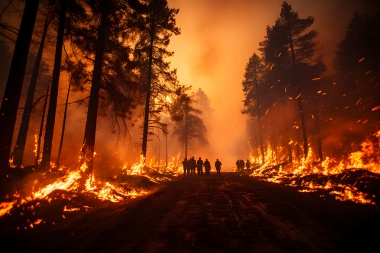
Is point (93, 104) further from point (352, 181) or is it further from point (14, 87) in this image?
point (352, 181)

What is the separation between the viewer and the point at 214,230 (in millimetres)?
4574

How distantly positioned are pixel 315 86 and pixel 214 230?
91.7 ft

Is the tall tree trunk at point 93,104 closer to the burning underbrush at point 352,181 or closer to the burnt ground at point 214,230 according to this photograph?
the burnt ground at point 214,230

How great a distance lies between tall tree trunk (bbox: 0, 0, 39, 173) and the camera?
6469 mm

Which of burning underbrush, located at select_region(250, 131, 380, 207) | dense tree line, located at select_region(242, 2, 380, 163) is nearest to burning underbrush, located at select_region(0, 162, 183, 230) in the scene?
burning underbrush, located at select_region(250, 131, 380, 207)

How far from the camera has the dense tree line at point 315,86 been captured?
2400 cm

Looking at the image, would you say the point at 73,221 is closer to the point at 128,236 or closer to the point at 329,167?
the point at 128,236

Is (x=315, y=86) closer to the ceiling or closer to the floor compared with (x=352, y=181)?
closer to the ceiling

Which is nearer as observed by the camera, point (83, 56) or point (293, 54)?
point (83, 56)

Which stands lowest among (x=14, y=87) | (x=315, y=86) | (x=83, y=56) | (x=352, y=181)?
(x=352, y=181)

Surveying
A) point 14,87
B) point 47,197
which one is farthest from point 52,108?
point 47,197

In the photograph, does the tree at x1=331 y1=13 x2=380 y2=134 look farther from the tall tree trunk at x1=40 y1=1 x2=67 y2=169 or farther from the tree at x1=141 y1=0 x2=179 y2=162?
the tall tree trunk at x1=40 y1=1 x2=67 y2=169

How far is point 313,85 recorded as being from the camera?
87.2 ft

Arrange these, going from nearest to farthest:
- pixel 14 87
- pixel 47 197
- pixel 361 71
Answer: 1. pixel 14 87
2. pixel 47 197
3. pixel 361 71
